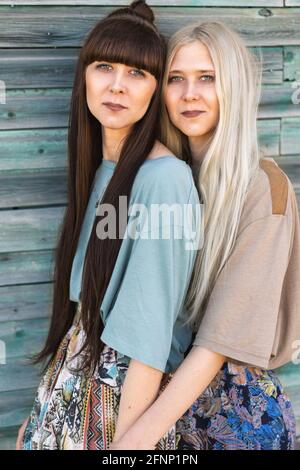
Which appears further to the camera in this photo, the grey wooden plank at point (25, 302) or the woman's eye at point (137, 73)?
the grey wooden plank at point (25, 302)

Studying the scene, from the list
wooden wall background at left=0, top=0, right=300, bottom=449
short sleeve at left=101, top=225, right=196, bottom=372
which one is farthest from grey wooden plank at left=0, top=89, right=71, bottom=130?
short sleeve at left=101, top=225, right=196, bottom=372

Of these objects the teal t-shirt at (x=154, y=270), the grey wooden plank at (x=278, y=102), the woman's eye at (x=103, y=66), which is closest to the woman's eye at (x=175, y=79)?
the woman's eye at (x=103, y=66)

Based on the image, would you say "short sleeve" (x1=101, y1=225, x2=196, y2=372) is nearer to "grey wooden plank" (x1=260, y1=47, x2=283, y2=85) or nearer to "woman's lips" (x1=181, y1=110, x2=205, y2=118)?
"woman's lips" (x1=181, y1=110, x2=205, y2=118)

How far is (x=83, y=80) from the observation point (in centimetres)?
199

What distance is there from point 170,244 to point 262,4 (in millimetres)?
1209

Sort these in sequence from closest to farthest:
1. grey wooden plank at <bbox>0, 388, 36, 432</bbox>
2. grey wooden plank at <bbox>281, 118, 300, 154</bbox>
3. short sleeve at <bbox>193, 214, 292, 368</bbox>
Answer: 1. short sleeve at <bbox>193, 214, 292, 368</bbox>
2. grey wooden plank at <bbox>0, 388, 36, 432</bbox>
3. grey wooden plank at <bbox>281, 118, 300, 154</bbox>

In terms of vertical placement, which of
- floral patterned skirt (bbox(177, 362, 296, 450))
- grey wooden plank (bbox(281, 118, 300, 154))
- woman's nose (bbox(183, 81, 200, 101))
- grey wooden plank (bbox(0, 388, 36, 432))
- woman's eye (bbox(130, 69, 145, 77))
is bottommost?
grey wooden plank (bbox(0, 388, 36, 432))

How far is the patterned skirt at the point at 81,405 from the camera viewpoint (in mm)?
1791

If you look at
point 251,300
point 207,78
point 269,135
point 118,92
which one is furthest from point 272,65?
→ point 251,300

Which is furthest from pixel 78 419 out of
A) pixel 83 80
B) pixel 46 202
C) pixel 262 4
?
pixel 262 4

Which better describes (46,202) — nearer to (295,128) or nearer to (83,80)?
(83,80)

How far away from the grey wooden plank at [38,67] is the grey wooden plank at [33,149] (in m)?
0.16

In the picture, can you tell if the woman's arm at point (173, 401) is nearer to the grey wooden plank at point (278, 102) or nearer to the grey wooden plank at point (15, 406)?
the grey wooden plank at point (15, 406)

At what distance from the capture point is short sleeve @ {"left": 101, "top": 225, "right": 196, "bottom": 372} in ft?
5.47
